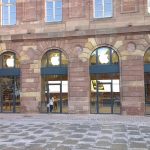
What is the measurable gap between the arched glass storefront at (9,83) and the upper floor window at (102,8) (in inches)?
275

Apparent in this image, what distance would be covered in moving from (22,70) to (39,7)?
15.8ft

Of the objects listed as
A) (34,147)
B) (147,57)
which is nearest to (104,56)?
(147,57)

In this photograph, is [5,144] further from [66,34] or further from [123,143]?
[66,34]

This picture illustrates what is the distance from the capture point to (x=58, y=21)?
21.6 m

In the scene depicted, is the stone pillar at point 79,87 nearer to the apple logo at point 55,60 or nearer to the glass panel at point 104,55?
the glass panel at point 104,55

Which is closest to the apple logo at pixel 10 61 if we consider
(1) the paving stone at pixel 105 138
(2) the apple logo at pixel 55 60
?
(2) the apple logo at pixel 55 60

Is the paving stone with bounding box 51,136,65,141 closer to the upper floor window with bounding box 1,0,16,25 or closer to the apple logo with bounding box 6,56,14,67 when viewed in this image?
the apple logo with bounding box 6,56,14,67

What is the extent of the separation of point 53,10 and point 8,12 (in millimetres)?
3682

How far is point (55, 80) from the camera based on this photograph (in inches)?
848

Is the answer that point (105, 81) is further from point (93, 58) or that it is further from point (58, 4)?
point (58, 4)

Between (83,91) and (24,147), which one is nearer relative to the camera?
(24,147)

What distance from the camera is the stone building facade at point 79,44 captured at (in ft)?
64.6

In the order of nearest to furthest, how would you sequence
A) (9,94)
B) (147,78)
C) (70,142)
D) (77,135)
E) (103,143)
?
1. (103,143)
2. (70,142)
3. (77,135)
4. (147,78)
5. (9,94)

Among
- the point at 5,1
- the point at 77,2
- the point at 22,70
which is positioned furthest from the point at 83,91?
the point at 5,1
